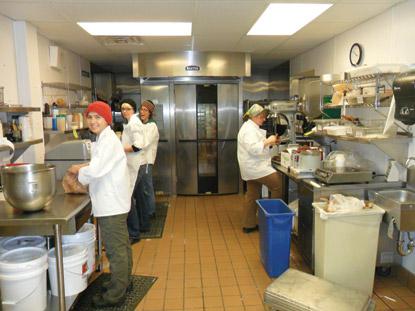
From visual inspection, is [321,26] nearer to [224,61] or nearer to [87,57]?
[224,61]

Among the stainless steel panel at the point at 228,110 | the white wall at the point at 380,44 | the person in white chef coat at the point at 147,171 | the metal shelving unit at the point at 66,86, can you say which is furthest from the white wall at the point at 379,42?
the metal shelving unit at the point at 66,86

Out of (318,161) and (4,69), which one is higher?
(4,69)

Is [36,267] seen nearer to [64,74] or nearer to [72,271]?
[72,271]

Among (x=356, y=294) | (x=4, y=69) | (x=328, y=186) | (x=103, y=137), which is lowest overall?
(x=356, y=294)

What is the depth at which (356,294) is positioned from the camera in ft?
7.49

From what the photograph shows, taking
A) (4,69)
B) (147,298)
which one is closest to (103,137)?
(147,298)

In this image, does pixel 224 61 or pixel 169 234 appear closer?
pixel 169 234

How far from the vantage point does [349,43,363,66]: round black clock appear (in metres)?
3.42

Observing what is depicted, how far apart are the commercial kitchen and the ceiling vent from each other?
0.08 ft

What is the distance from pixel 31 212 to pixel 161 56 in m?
3.67

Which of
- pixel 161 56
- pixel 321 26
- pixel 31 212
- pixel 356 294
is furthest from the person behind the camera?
pixel 161 56

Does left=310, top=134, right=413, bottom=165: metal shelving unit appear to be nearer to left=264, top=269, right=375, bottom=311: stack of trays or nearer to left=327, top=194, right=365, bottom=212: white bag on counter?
left=327, top=194, right=365, bottom=212: white bag on counter

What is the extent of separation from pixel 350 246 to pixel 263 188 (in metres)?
1.90

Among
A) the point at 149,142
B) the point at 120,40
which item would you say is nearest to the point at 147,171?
the point at 149,142
